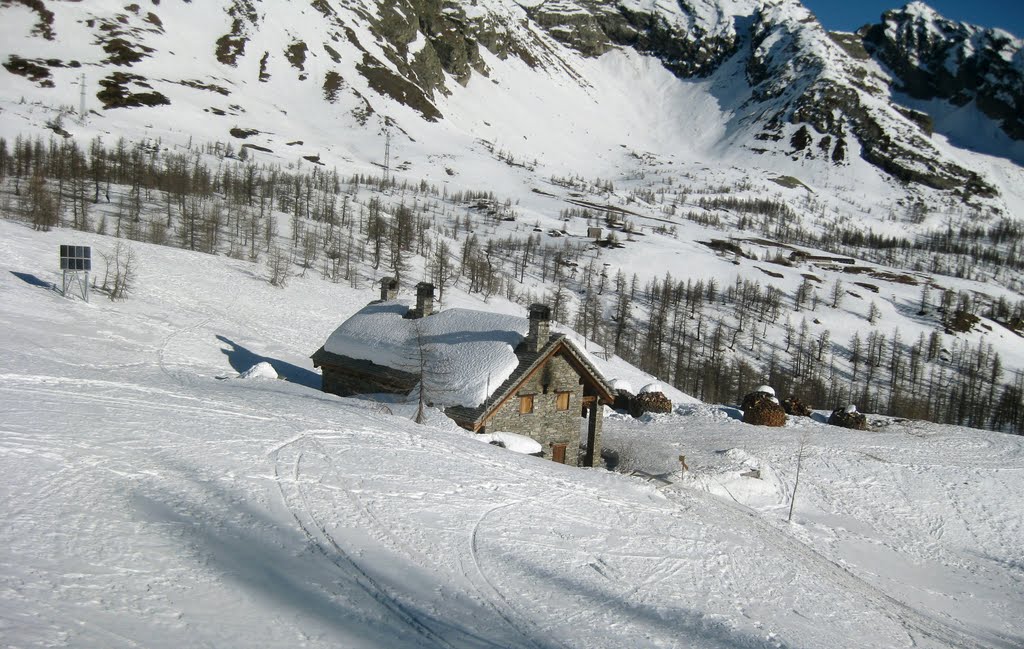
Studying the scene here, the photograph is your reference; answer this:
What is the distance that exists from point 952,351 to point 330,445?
416ft

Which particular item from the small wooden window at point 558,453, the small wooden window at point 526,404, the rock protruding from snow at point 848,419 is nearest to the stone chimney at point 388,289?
the small wooden window at point 526,404

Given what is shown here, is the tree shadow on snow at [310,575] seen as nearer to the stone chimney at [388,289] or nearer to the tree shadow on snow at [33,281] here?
the stone chimney at [388,289]

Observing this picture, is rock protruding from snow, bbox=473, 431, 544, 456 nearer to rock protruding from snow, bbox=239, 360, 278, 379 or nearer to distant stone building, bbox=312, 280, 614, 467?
distant stone building, bbox=312, 280, 614, 467

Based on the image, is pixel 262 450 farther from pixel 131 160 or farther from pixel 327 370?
pixel 131 160

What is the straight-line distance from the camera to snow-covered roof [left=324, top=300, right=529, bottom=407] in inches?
976

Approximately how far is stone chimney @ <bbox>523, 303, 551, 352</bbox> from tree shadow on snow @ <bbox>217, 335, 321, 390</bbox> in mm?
15450

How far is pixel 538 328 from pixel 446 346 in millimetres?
3751

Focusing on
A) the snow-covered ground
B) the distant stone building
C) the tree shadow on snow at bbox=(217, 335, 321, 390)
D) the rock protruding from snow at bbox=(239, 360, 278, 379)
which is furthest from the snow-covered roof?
the tree shadow on snow at bbox=(217, 335, 321, 390)

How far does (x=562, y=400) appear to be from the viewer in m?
27.8

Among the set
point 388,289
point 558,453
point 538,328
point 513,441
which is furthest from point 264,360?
point 538,328

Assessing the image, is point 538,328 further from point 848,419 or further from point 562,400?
point 848,419

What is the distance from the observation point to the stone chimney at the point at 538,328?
83.4 ft

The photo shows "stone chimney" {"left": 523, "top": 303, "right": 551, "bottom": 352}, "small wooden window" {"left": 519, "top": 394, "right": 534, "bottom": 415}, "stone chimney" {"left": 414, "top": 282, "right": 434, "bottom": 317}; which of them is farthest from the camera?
"stone chimney" {"left": 414, "top": 282, "right": 434, "bottom": 317}

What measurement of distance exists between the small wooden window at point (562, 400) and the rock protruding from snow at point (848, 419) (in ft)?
88.4
